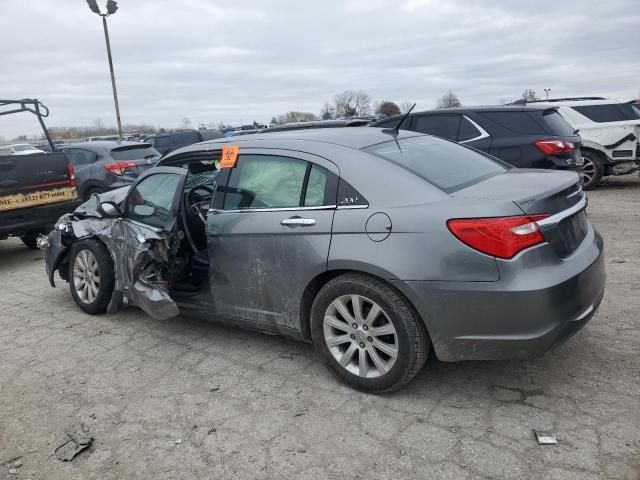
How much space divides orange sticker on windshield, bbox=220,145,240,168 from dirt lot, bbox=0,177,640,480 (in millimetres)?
1396

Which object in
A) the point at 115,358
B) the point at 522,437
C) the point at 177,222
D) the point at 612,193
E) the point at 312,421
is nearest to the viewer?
the point at 522,437

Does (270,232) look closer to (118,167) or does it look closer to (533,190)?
(533,190)

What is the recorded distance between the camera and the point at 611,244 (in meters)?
6.21

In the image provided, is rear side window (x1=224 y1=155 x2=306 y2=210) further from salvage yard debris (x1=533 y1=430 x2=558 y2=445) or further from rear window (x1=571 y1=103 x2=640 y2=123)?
rear window (x1=571 y1=103 x2=640 y2=123)

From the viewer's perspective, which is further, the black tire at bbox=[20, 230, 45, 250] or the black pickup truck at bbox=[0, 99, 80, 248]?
the black tire at bbox=[20, 230, 45, 250]

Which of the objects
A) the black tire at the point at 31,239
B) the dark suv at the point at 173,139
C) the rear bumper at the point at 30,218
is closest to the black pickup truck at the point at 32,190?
the rear bumper at the point at 30,218

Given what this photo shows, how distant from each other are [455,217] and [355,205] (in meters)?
0.62

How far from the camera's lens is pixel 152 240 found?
4176 millimetres

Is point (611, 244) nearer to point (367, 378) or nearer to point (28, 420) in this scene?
point (367, 378)

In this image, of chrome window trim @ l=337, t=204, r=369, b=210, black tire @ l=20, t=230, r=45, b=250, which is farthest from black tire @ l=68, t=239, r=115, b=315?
black tire @ l=20, t=230, r=45, b=250

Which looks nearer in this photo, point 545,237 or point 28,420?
point 545,237

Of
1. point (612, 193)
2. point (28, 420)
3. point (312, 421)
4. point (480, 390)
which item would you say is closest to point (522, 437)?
point (480, 390)

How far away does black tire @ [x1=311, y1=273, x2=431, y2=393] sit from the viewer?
295cm

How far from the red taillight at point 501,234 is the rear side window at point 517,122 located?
508cm
